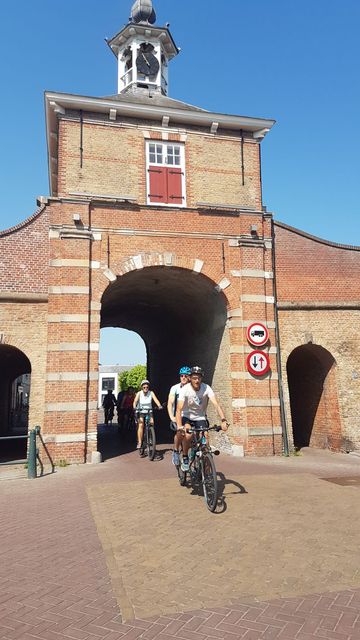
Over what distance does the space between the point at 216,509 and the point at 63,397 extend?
5.57 metres

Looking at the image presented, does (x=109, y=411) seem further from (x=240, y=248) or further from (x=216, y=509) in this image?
(x=216, y=509)

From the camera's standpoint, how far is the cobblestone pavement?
333 cm

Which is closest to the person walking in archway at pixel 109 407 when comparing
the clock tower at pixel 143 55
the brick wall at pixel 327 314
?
the brick wall at pixel 327 314

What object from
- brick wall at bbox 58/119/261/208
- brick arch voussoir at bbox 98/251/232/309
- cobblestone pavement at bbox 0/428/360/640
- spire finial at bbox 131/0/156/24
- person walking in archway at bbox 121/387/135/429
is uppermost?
spire finial at bbox 131/0/156/24

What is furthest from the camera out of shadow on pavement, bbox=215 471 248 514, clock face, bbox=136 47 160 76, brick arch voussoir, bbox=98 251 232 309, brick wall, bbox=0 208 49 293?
clock face, bbox=136 47 160 76

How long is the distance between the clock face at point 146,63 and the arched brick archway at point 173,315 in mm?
9602

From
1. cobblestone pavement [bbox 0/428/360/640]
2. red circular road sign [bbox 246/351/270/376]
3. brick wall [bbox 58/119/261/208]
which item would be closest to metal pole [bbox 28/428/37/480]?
cobblestone pavement [bbox 0/428/360/640]

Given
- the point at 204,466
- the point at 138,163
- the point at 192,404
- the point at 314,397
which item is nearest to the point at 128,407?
the point at 314,397

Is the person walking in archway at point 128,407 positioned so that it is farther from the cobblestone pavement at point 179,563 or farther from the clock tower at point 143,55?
the clock tower at point 143,55

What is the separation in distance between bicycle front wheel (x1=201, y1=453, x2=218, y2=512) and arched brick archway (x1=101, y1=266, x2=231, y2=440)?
544 cm

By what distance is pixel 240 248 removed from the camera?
491 inches

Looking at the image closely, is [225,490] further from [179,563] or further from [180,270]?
[180,270]

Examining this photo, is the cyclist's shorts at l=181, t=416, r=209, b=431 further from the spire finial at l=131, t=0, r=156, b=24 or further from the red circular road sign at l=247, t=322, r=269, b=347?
the spire finial at l=131, t=0, r=156, b=24

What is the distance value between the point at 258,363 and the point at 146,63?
13.6m
